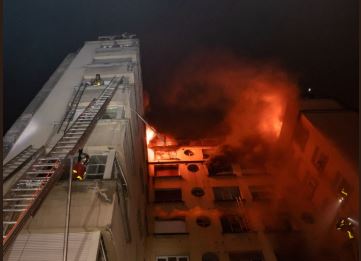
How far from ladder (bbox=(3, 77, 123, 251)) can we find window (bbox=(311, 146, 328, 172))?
59.0 feet

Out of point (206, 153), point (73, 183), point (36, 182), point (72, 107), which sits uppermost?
point (206, 153)

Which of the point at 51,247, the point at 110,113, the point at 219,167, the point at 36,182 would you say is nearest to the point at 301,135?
the point at 219,167

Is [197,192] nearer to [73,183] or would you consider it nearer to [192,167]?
[192,167]

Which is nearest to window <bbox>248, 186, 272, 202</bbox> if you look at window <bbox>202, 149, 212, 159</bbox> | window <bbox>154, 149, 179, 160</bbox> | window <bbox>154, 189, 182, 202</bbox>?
window <bbox>202, 149, 212, 159</bbox>

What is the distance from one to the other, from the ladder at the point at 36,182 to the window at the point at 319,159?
18.0m

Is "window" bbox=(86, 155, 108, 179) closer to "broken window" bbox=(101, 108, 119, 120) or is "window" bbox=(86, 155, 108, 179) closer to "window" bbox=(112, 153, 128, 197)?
"window" bbox=(112, 153, 128, 197)

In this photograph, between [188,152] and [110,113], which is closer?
[110,113]

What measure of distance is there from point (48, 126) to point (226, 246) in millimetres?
12730

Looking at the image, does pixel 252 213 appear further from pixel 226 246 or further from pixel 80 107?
pixel 80 107

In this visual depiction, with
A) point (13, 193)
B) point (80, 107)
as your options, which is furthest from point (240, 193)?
point (13, 193)

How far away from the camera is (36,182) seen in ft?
22.0

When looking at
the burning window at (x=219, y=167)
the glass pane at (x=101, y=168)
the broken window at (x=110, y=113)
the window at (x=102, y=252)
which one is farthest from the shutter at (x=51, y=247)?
the burning window at (x=219, y=167)

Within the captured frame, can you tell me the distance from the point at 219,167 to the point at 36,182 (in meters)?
20.4

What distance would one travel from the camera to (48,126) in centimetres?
1373
